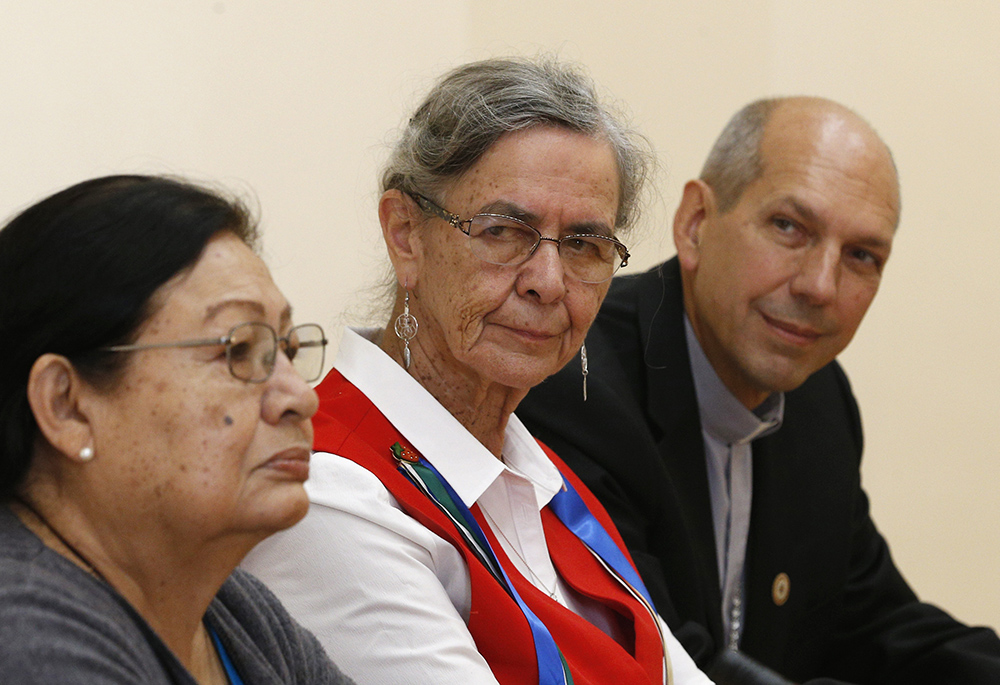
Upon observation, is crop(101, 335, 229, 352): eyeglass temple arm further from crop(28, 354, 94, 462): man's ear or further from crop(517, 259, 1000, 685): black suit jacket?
crop(517, 259, 1000, 685): black suit jacket

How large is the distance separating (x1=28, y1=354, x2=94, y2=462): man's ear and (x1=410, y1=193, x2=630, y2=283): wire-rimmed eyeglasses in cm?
74

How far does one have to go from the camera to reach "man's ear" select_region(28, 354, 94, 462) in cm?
98

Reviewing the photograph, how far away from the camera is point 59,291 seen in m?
0.99

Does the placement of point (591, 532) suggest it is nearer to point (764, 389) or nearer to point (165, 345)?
point (764, 389)

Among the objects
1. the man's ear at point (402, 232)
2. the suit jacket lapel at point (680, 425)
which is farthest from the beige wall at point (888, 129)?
the man's ear at point (402, 232)

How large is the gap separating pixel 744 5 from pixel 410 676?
279cm

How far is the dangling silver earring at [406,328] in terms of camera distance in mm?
1671

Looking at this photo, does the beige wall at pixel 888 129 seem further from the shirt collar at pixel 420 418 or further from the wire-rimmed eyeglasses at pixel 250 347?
the wire-rimmed eyeglasses at pixel 250 347

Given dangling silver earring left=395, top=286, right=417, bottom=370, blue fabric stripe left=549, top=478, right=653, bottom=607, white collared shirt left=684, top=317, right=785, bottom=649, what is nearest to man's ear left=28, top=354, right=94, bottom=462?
dangling silver earring left=395, top=286, right=417, bottom=370

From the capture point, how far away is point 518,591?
4.93ft

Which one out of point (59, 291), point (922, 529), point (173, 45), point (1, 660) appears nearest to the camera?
point (1, 660)

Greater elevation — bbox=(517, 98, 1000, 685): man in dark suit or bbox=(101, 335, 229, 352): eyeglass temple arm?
bbox=(101, 335, 229, 352): eyeglass temple arm

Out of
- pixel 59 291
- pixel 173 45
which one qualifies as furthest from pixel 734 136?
pixel 59 291

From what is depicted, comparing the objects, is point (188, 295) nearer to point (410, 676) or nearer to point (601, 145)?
point (410, 676)
